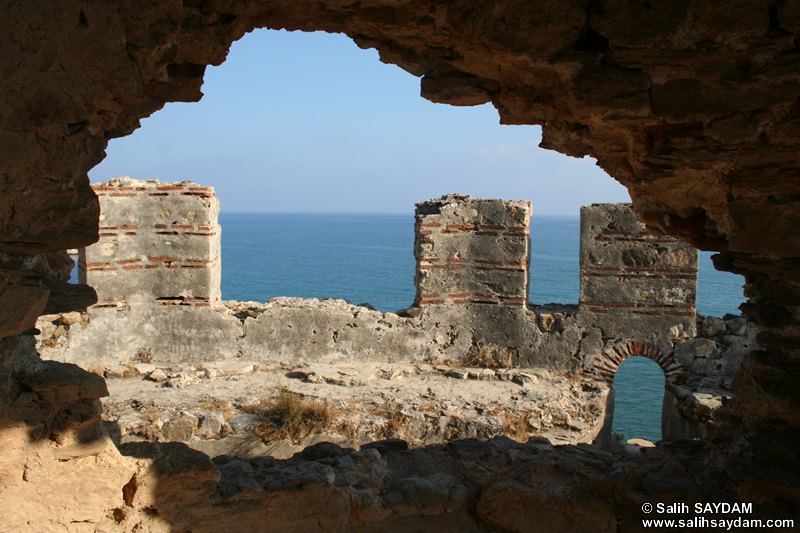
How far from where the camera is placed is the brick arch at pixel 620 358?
A: 24.6ft

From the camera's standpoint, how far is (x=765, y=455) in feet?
9.80

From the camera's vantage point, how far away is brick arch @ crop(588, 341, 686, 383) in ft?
24.6

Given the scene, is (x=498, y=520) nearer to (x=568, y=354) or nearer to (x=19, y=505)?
(x=19, y=505)

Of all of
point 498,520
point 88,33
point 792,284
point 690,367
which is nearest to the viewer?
point 88,33

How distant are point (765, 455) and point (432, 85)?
94.6 inches

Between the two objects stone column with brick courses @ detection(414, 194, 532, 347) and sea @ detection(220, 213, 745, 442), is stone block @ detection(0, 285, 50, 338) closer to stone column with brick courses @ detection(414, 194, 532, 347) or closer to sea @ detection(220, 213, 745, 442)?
stone column with brick courses @ detection(414, 194, 532, 347)

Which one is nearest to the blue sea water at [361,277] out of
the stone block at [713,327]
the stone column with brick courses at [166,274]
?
the stone block at [713,327]

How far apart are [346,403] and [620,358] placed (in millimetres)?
3352

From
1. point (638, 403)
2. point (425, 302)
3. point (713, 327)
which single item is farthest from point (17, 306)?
point (638, 403)

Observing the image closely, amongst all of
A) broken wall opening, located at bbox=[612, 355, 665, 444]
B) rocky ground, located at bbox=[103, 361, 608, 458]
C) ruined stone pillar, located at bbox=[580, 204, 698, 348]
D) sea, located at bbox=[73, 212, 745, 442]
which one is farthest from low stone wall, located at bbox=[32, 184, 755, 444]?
sea, located at bbox=[73, 212, 745, 442]

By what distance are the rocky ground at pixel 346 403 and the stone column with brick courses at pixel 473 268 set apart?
0.60 meters

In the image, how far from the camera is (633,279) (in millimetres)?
7508

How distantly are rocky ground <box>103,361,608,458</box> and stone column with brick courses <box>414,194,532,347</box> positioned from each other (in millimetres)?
602

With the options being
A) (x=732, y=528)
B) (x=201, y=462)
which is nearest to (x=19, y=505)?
(x=201, y=462)
